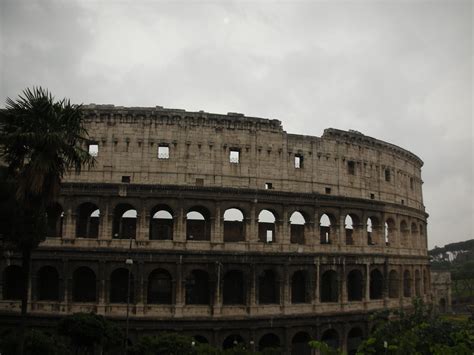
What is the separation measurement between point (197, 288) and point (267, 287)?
530cm

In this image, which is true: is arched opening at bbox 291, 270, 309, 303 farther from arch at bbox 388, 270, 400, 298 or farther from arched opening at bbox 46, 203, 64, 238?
arched opening at bbox 46, 203, 64, 238

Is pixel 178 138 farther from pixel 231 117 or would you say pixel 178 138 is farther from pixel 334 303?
pixel 334 303

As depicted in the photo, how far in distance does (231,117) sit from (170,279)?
11972mm

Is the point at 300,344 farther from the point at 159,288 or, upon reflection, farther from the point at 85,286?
the point at 85,286

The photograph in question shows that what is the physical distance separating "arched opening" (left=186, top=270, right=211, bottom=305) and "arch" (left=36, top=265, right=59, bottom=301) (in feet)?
29.4

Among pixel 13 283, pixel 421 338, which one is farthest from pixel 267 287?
pixel 13 283

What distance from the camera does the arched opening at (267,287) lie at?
110 ft

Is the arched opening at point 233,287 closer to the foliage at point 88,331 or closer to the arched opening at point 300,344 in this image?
the arched opening at point 300,344

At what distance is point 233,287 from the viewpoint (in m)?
33.1

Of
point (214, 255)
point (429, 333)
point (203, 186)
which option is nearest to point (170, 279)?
point (214, 255)

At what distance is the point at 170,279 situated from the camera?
1236 inches

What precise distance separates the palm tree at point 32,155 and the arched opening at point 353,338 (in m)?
25.0

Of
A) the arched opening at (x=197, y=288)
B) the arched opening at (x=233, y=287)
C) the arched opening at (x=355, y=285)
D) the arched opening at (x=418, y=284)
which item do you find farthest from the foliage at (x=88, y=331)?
the arched opening at (x=418, y=284)

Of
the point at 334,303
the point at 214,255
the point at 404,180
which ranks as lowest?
the point at 334,303
